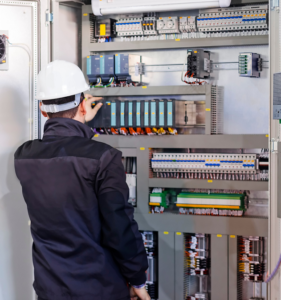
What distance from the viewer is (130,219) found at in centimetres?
156

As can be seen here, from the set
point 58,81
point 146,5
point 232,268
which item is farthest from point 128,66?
point 232,268

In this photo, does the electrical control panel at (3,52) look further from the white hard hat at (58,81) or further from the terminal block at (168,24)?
the terminal block at (168,24)

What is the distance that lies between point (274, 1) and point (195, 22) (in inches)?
32.7

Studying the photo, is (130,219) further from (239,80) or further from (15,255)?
(239,80)

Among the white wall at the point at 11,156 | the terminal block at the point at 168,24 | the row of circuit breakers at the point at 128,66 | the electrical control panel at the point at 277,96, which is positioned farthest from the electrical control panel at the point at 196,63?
the white wall at the point at 11,156

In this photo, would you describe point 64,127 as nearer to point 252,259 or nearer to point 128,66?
point 128,66

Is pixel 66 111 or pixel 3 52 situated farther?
→ pixel 3 52

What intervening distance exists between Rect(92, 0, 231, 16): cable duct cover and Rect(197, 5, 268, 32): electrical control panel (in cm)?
18

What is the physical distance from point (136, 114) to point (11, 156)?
3.04 feet

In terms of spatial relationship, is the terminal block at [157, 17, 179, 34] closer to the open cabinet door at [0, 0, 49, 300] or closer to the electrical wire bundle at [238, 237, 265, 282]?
the open cabinet door at [0, 0, 49, 300]

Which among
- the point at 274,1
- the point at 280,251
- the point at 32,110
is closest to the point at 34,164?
the point at 32,110

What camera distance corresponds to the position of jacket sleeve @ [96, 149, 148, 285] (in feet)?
4.92

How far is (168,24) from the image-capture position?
3043mm

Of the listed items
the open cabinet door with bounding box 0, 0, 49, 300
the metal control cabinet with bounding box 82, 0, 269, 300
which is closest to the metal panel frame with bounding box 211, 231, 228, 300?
the metal control cabinet with bounding box 82, 0, 269, 300
